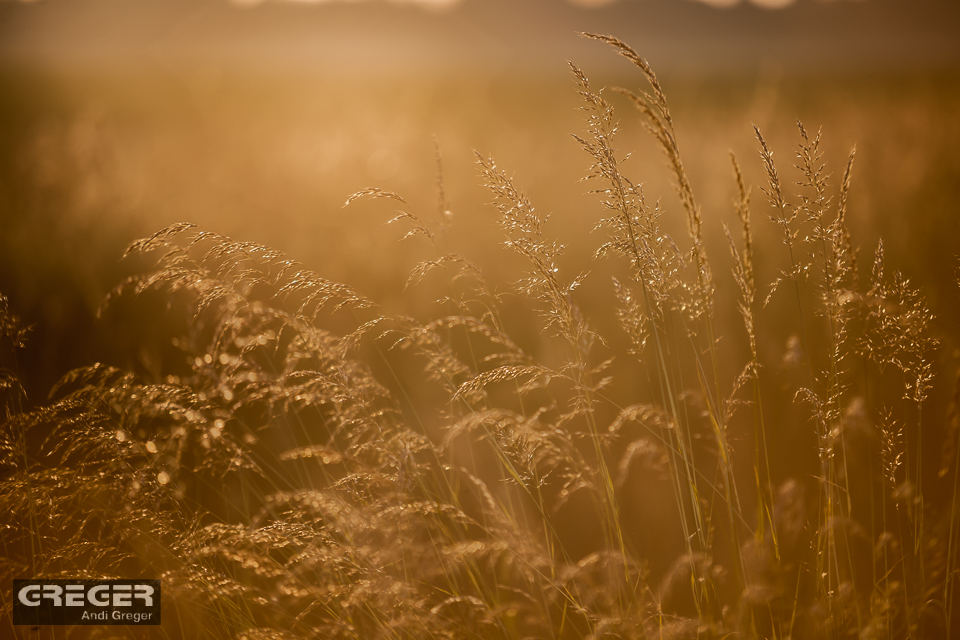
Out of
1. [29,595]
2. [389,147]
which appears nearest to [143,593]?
[29,595]

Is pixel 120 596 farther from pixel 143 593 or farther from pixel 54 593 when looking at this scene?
pixel 54 593

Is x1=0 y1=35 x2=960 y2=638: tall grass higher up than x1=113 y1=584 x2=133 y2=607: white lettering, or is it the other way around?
x1=0 y1=35 x2=960 y2=638: tall grass

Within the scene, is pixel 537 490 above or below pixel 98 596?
above

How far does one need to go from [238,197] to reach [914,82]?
290 inches

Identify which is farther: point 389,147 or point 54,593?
point 389,147

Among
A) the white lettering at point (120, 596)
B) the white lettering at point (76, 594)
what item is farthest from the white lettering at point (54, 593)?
the white lettering at point (120, 596)

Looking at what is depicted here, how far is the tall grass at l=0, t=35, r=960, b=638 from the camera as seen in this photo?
1.28 meters

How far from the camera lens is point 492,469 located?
1.89m

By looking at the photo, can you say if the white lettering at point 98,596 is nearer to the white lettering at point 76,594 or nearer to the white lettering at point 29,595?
the white lettering at point 76,594

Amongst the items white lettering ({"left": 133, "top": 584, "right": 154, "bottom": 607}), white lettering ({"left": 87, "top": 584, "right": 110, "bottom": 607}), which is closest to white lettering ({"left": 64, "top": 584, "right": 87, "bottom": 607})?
white lettering ({"left": 87, "top": 584, "right": 110, "bottom": 607})

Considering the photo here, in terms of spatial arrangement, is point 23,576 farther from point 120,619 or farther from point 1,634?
point 120,619

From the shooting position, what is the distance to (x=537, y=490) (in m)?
1.50

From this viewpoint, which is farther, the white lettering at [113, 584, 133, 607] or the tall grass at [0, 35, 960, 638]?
the white lettering at [113, 584, 133, 607]

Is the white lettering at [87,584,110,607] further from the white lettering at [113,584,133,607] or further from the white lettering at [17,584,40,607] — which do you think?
the white lettering at [17,584,40,607]
